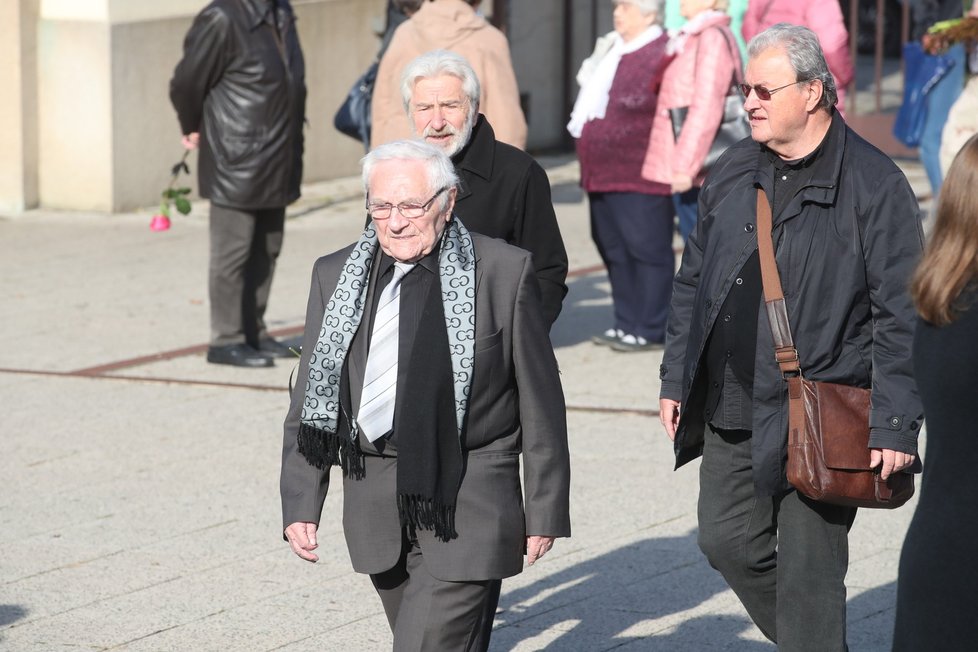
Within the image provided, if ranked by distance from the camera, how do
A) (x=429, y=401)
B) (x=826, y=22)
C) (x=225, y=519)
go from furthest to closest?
(x=826, y=22), (x=225, y=519), (x=429, y=401)

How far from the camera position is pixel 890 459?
4387 mm

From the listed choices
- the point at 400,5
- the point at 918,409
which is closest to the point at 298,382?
the point at 918,409

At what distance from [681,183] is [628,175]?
55cm

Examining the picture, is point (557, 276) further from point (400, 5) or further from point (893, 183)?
point (400, 5)

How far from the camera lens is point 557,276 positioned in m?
5.71

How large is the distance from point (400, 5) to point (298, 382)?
594 centimetres

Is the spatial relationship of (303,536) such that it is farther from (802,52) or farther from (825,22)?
(825,22)

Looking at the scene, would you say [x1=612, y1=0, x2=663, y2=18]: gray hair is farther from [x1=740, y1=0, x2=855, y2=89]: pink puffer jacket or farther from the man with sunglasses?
the man with sunglasses

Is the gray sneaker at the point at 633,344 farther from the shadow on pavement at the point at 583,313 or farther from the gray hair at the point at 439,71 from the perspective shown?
the gray hair at the point at 439,71

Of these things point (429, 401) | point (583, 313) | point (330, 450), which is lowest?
point (583, 313)

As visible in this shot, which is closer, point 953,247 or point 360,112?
point 953,247

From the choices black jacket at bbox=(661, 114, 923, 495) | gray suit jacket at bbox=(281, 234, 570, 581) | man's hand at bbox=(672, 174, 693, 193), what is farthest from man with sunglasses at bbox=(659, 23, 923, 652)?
man's hand at bbox=(672, 174, 693, 193)

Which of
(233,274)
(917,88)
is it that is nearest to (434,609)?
(233,274)

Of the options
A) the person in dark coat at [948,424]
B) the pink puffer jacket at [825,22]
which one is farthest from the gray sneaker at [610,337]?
the person in dark coat at [948,424]
